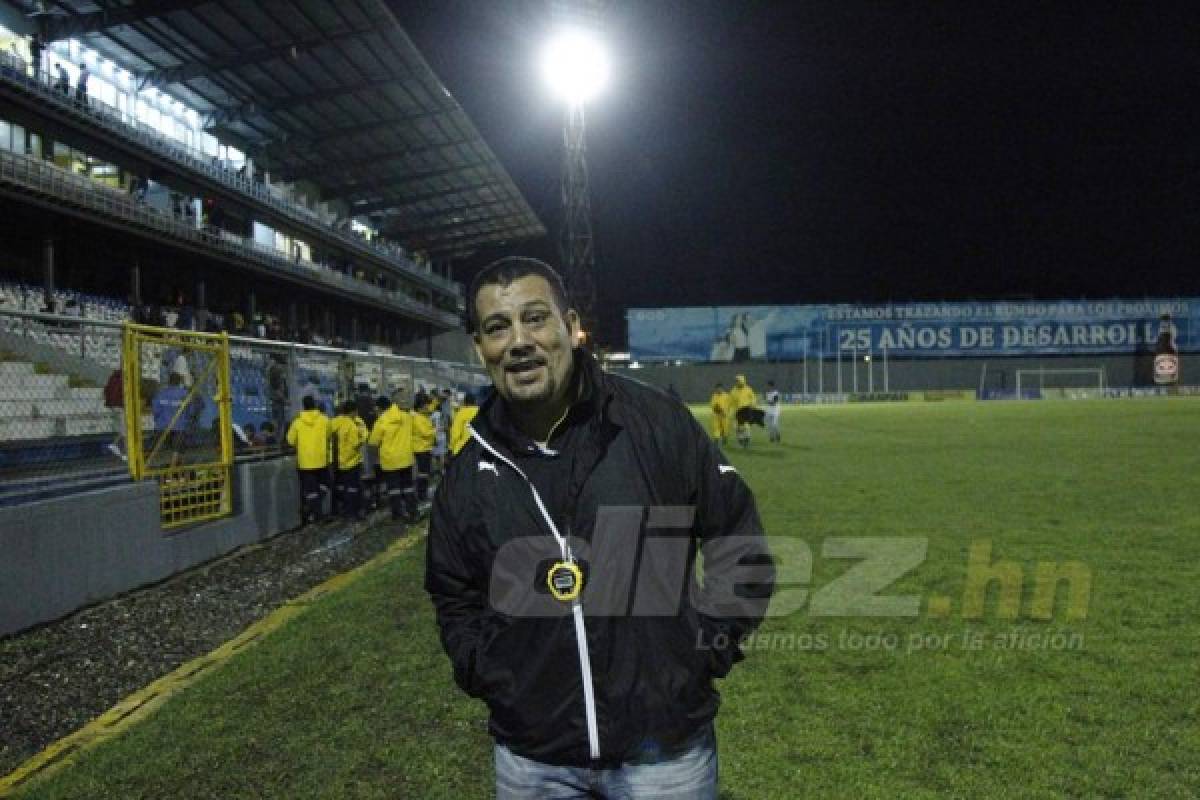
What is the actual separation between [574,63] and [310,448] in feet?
120

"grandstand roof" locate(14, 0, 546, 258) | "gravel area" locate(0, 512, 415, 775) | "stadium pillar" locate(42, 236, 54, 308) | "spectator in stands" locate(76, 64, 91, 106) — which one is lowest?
"gravel area" locate(0, 512, 415, 775)

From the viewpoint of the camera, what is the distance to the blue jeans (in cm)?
198

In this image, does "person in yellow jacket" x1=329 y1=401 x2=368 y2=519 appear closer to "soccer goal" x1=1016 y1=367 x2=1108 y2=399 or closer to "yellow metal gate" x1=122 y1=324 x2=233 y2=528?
"yellow metal gate" x1=122 y1=324 x2=233 y2=528

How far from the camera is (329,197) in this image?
44.7 m

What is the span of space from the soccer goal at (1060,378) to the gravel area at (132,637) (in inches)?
2744

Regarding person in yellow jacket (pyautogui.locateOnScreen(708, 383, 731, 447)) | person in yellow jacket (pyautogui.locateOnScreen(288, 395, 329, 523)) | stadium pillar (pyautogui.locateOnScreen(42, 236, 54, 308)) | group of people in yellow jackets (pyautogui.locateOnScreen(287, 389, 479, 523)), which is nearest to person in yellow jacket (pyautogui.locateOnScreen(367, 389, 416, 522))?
group of people in yellow jackets (pyautogui.locateOnScreen(287, 389, 479, 523))

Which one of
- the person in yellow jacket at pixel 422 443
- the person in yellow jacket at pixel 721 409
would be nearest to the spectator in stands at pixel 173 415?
the person in yellow jacket at pixel 422 443

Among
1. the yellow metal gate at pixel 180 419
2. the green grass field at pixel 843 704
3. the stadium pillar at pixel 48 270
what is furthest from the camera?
the stadium pillar at pixel 48 270

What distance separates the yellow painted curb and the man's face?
3.45 m

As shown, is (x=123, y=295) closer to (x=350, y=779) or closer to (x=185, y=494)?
(x=185, y=494)

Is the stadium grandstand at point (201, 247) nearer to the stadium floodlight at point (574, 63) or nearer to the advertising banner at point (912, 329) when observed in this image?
the stadium floodlight at point (574, 63)

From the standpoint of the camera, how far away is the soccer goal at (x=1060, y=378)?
69.0 metres

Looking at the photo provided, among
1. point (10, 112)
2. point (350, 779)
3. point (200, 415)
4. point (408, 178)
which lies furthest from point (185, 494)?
point (408, 178)

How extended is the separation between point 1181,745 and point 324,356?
502 inches
